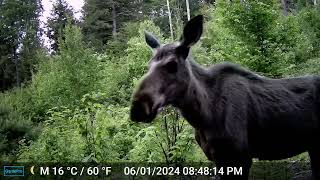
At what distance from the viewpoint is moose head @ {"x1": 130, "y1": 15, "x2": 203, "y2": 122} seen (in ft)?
12.0

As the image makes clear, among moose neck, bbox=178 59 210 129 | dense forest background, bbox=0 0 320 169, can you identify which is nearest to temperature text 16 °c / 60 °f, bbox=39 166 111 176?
dense forest background, bbox=0 0 320 169

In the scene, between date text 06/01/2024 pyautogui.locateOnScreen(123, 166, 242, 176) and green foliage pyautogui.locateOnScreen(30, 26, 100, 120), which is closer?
date text 06/01/2024 pyautogui.locateOnScreen(123, 166, 242, 176)

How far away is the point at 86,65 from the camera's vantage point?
75.3 ft

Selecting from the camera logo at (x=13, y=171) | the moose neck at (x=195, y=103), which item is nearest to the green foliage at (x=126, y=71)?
the camera logo at (x=13, y=171)

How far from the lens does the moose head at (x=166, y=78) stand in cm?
366

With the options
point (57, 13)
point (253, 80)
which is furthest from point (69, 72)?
point (57, 13)

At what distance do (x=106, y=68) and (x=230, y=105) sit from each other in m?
24.6

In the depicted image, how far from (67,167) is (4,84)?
4578cm

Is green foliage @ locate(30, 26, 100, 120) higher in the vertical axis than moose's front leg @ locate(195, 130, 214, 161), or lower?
higher

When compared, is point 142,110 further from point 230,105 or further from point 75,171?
point 75,171

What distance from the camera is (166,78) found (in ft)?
12.9

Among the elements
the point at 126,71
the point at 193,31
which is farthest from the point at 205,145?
the point at 126,71

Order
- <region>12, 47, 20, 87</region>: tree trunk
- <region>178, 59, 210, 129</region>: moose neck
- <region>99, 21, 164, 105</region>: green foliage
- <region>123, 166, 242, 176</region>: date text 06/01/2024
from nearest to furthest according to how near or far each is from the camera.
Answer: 1. <region>178, 59, 210, 129</region>: moose neck
2. <region>123, 166, 242, 176</region>: date text 06/01/2024
3. <region>99, 21, 164, 105</region>: green foliage
4. <region>12, 47, 20, 87</region>: tree trunk

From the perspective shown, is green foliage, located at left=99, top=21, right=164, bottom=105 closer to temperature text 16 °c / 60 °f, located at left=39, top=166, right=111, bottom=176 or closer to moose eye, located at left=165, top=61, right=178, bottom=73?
temperature text 16 °c / 60 °f, located at left=39, top=166, right=111, bottom=176
